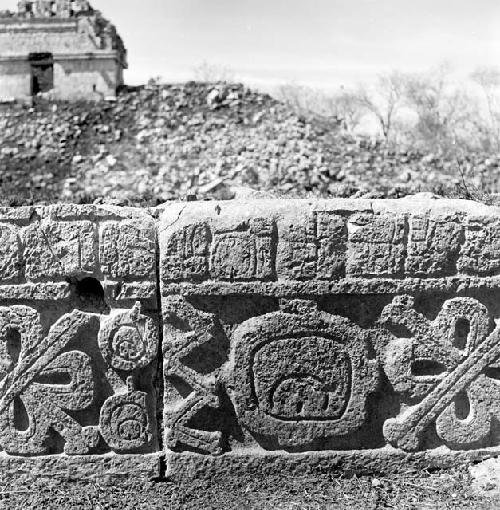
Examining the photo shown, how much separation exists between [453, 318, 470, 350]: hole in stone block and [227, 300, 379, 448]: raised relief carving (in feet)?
1.07

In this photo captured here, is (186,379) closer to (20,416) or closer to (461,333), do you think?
(20,416)

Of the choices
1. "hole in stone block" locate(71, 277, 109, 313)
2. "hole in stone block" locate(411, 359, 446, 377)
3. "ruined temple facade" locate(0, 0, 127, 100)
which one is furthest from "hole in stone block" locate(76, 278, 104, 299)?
"ruined temple facade" locate(0, 0, 127, 100)

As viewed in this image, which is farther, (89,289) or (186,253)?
(89,289)

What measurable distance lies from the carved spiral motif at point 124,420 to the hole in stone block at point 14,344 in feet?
1.25

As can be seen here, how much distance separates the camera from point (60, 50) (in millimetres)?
18000

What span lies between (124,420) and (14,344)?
50cm

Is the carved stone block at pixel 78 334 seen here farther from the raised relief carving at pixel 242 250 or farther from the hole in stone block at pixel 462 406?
the hole in stone block at pixel 462 406

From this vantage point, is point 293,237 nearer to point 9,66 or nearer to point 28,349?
point 28,349

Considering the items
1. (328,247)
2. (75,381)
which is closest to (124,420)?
(75,381)

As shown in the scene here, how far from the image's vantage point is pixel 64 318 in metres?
2.49

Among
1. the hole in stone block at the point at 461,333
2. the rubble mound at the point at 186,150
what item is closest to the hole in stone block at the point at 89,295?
the hole in stone block at the point at 461,333

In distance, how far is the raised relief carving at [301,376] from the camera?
2504 millimetres

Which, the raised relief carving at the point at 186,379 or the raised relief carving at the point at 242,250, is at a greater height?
the raised relief carving at the point at 242,250

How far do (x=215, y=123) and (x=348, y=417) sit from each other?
46.9 feet
